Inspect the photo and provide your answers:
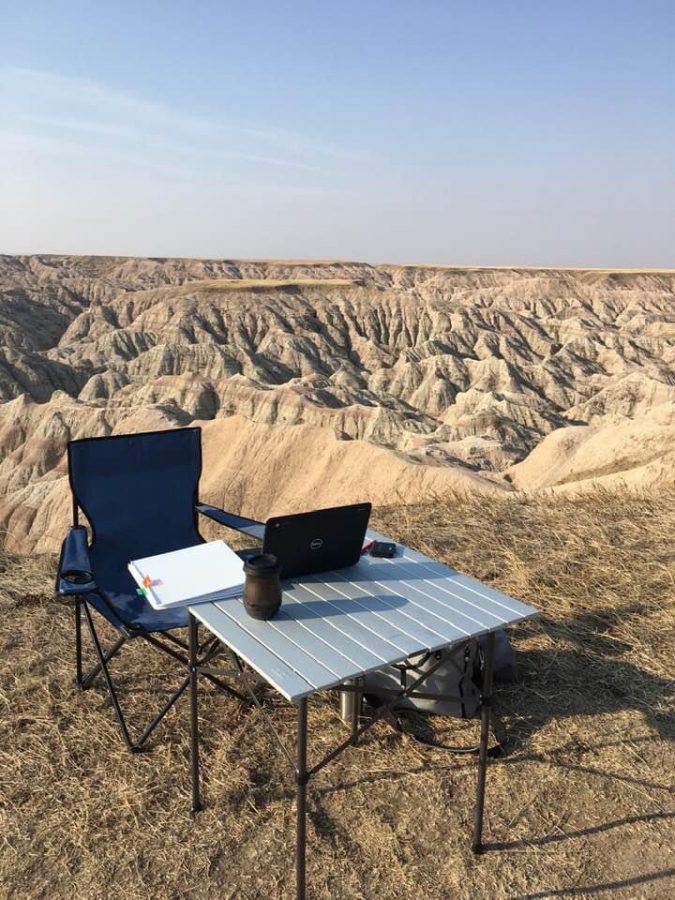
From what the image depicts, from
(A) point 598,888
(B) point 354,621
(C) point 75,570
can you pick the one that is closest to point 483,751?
(A) point 598,888

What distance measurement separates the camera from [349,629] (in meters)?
2.89

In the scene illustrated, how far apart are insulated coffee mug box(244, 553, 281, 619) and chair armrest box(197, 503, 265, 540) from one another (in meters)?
1.20

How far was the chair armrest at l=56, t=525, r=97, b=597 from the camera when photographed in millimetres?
3759

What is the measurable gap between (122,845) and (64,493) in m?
25.9

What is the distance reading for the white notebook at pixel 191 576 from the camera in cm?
316

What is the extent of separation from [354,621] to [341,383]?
54.1 metres

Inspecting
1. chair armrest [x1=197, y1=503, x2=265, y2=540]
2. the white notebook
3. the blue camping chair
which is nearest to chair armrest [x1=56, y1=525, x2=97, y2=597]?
the blue camping chair

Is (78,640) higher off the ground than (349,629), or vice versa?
(349,629)

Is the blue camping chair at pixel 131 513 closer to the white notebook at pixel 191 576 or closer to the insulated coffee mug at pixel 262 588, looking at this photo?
the white notebook at pixel 191 576

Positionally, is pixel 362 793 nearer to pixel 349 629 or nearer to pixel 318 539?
pixel 349 629

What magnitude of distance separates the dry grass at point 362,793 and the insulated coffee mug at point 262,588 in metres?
1.16

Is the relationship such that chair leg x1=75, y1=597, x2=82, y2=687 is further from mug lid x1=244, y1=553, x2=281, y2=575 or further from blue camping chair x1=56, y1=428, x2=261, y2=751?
mug lid x1=244, y1=553, x2=281, y2=575

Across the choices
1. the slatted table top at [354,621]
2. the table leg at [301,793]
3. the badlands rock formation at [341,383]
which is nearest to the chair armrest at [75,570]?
the slatted table top at [354,621]

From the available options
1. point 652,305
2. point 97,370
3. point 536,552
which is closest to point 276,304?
point 97,370
